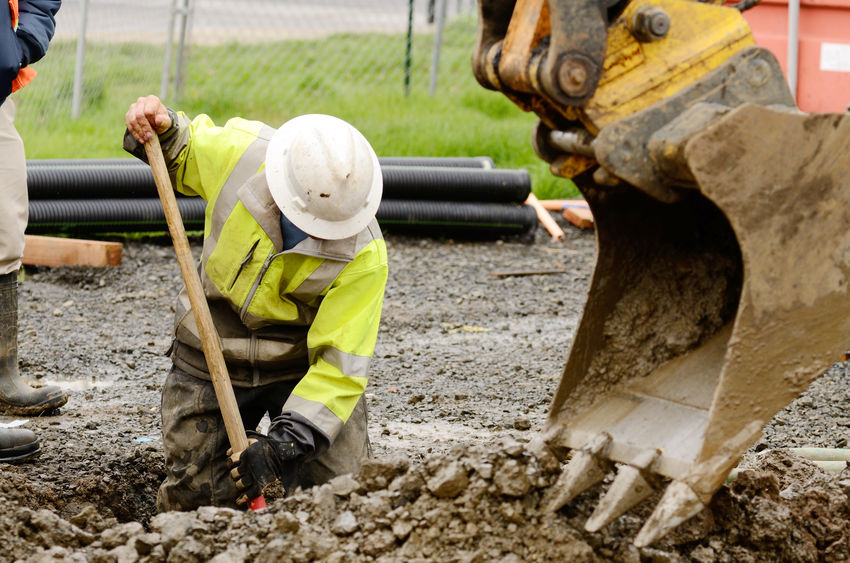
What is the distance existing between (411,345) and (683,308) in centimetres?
280

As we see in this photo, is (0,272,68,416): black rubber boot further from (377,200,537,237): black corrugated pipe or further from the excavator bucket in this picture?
(377,200,537,237): black corrugated pipe

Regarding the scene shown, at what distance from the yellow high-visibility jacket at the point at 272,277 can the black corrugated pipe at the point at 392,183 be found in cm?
338

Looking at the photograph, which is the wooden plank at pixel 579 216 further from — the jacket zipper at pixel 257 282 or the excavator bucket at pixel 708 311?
the excavator bucket at pixel 708 311

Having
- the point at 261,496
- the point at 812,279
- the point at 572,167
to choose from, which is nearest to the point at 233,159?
the point at 261,496

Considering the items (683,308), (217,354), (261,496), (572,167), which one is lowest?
(261,496)

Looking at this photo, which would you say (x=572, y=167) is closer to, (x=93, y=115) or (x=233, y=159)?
(x=233, y=159)

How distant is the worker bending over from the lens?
3062 millimetres

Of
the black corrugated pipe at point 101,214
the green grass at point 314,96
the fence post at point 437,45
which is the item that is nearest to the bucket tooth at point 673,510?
the black corrugated pipe at point 101,214

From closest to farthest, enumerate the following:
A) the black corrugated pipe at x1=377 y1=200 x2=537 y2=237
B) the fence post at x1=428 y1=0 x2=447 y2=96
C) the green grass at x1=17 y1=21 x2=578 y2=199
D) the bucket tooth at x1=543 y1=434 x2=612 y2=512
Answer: the bucket tooth at x1=543 y1=434 x2=612 y2=512 → the black corrugated pipe at x1=377 y1=200 x2=537 y2=237 → the green grass at x1=17 y1=21 x2=578 y2=199 → the fence post at x1=428 y1=0 x2=447 y2=96

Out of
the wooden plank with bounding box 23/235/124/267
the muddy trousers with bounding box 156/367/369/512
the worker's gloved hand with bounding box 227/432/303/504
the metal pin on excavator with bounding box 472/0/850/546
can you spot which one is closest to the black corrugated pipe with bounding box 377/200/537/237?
the wooden plank with bounding box 23/235/124/267

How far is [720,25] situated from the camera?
90.2 inches

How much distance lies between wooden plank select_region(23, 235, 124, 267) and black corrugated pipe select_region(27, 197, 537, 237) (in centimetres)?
15

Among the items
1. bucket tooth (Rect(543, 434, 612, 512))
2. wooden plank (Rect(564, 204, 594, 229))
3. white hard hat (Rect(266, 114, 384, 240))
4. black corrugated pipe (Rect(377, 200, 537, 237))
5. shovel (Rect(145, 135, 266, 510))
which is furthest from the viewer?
wooden plank (Rect(564, 204, 594, 229))

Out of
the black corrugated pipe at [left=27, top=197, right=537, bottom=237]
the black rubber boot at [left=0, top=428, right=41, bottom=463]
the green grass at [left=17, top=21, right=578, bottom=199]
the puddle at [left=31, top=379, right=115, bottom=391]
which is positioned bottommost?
the puddle at [left=31, top=379, right=115, bottom=391]
